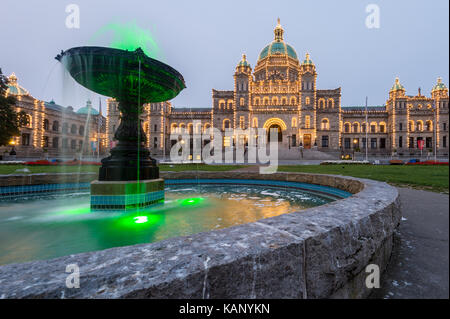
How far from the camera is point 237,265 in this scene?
109 cm

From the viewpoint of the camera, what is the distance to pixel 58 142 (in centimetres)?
4809

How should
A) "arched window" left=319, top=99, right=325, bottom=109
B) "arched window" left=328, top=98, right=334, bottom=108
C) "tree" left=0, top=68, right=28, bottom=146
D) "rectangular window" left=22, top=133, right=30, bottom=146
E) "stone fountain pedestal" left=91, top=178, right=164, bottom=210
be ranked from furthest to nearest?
"arched window" left=319, top=99, right=325, bottom=109
"arched window" left=328, top=98, right=334, bottom=108
"rectangular window" left=22, top=133, right=30, bottom=146
"tree" left=0, top=68, right=28, bottom=146
"stone fountain pedestal" left=91, top=178, right=164, bottom=210

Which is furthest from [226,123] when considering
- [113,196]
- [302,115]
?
[113,196]

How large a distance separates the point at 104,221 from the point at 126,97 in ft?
10.7

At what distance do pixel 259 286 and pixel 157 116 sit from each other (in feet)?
163

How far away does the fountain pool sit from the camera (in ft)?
9.25

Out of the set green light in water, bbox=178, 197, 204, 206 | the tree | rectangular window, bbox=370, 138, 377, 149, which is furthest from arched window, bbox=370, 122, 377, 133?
the tree

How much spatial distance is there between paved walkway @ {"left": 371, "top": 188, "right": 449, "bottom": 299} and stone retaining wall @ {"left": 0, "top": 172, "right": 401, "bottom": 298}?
0.18 metres

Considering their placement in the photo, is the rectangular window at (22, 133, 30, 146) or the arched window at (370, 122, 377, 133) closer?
the rectangular window at (22, 133, 30, 146)

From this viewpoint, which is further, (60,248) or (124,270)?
(60,248)

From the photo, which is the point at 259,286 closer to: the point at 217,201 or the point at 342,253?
the point at 342,253

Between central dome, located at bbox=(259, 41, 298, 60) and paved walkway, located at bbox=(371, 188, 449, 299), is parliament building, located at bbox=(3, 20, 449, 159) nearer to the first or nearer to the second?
central dome, located at bbox=(259, 41, 298, 60)
